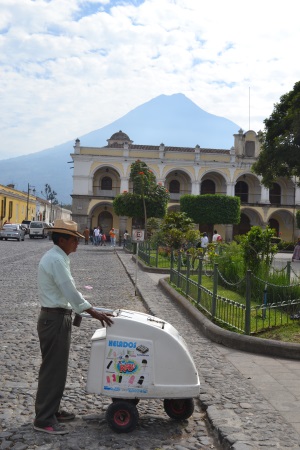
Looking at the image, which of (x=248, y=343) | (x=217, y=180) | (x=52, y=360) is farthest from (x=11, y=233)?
(x=52, y=360)

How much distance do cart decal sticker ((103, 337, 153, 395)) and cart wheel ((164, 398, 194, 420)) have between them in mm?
325

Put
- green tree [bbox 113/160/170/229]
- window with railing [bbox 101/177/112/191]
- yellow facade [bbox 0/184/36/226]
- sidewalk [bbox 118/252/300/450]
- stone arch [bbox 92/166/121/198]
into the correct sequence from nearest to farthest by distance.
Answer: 1. sidewalk [bbox 118/252/300/450]
2. green tree [bbox 113/160/170/229]
3. stone arch [bbox 92/166/121/198]
4. window with railing [bbox 101/177/112/191]
5. yellow facade [bbox 0/184/36/226]

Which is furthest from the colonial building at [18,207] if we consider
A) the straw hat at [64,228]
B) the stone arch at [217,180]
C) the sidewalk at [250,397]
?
the straw hat at [64,228]

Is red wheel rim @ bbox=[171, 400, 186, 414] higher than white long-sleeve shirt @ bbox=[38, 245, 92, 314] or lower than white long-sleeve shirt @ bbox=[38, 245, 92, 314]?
lower

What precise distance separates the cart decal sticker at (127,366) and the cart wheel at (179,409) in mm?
325

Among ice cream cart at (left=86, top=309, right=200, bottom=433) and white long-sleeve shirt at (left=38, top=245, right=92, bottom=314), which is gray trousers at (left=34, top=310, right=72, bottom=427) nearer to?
white long-sleeve shirt at (left=38, top=245, right=92, bottom=314)

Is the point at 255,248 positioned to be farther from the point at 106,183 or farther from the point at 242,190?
the point at 242,190

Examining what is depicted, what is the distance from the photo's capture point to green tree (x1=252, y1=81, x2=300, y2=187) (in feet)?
80.0

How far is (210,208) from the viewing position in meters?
43.8

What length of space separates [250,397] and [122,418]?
1226 millimetres

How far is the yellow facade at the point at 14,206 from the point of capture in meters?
54.6

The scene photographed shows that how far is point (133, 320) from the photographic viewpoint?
12.6 ft

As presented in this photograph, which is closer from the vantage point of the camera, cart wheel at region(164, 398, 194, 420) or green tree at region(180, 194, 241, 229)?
cart wheel at region(164, 398, 194, 420)

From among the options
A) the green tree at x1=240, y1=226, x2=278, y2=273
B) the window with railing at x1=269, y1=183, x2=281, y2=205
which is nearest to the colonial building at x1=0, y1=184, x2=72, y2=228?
the window with railing at x1=269, y1=183, x2=281, y2=205
